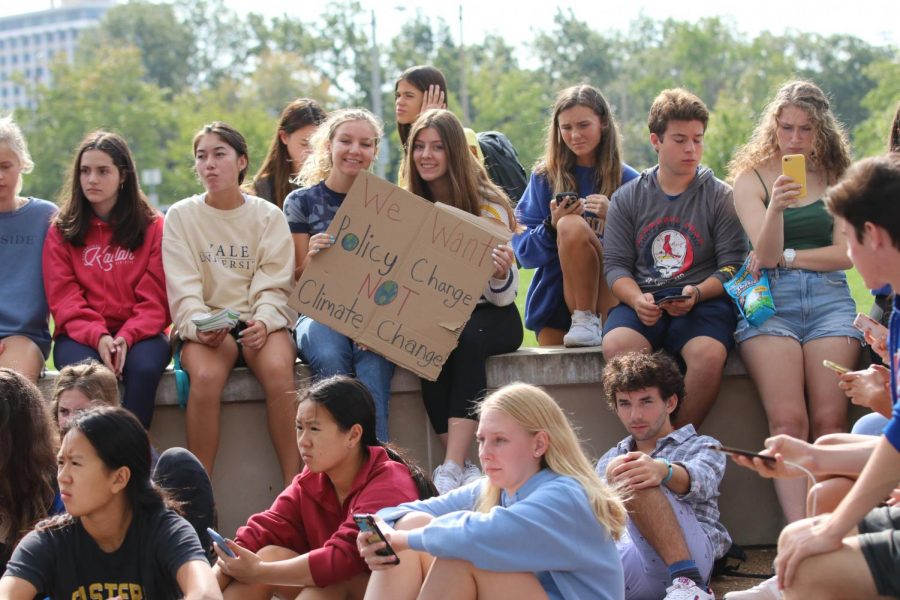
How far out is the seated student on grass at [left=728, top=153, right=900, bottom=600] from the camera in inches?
144

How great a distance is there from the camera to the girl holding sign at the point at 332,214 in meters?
6.71

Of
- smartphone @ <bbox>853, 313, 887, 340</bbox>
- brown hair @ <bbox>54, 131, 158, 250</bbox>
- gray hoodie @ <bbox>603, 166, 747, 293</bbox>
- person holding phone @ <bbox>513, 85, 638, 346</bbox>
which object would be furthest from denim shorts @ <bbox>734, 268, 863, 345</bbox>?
brown hair @ <bbox>54, 131, 158, 250</bbox>

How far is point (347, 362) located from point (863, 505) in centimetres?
350

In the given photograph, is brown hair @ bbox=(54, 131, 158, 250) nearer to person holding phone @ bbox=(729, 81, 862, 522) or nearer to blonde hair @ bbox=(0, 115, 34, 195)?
blonde hair @ bbox=(0, 115, 34, 195)

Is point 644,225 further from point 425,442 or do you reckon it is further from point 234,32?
point 234,32

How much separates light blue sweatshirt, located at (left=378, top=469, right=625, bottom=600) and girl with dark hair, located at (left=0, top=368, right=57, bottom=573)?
1579mm

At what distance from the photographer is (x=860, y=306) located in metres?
18.2

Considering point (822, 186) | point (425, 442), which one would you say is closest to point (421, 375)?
point (425, 442)

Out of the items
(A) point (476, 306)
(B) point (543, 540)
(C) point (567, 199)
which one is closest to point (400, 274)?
(A) point (476, 306)

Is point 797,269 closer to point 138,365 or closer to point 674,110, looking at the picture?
point 674,110

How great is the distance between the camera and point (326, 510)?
214 inches

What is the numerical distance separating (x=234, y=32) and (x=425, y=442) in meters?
96.8

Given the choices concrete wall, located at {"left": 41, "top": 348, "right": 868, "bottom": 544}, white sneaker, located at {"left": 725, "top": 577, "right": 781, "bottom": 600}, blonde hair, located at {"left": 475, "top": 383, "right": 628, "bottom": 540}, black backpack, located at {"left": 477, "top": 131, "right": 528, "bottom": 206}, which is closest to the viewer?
blonde hair, located at {"left": 475, "top": 383, "right": 628, "bottom": 540}

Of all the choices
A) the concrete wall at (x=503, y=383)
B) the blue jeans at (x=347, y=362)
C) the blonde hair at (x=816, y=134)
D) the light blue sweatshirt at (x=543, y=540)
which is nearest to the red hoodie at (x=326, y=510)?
the light blue sweatshirt at (x=543, y=540)
